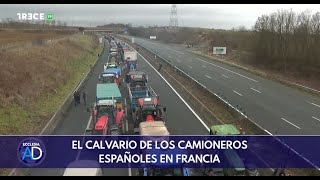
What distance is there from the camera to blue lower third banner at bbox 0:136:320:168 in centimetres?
1391

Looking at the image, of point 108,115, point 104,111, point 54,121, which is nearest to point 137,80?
point 54,121

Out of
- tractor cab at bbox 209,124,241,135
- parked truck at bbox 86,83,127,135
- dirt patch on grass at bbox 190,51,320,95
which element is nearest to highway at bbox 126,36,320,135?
dirt patch on grass at bbox 190,51,320,95

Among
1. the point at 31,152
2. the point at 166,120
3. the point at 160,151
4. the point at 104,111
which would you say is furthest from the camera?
the point at 166,120

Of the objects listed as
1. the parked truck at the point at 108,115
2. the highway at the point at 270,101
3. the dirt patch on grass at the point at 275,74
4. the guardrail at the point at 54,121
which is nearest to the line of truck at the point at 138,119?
the parked truck at the point at 108,115

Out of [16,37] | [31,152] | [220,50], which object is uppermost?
[16,37]

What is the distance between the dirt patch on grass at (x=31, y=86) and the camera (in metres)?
22.8

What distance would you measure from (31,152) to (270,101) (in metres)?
20.3

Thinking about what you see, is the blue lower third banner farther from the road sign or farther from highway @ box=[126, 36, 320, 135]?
the road sign

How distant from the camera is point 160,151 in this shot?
13.2 m

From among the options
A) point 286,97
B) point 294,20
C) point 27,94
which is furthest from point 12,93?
point 294,20

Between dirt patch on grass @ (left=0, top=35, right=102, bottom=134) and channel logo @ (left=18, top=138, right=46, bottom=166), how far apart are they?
2.79 m

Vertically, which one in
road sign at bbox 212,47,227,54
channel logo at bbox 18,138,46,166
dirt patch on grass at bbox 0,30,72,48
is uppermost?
dirt patch on grass at bbox 0,30,72,48

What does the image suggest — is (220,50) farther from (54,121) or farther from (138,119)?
(138,119)
